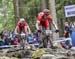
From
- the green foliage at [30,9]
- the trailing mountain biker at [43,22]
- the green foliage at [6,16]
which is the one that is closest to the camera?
the trailing mountain biker at [43,22]

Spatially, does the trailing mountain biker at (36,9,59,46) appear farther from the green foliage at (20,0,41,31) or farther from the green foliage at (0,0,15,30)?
the green foliage at (0,0,15,30)

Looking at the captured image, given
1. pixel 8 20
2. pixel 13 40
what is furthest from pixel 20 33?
pixel 8 20

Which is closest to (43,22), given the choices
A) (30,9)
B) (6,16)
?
(30,9)

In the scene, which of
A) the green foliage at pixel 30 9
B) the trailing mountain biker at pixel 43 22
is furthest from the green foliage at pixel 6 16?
the trailing mountain biker at pixel 43 22

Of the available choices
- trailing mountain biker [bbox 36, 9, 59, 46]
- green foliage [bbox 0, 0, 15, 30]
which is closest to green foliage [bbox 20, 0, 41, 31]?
green foliage [bbox 0, 0, 15, 30]

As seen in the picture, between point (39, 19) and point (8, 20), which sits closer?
point (39, 19)

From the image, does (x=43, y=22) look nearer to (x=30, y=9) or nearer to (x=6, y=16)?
(x=30, y=9)

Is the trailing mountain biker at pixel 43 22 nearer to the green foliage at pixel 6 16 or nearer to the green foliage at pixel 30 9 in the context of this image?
the green foliage at pixel 30 9

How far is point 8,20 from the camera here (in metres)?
47.2

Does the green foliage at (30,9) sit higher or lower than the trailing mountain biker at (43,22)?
lower

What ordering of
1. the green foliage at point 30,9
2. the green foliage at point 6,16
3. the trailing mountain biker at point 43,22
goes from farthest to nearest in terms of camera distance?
the green foliage at point 6,16 → the green foliage at point 30,9 → the trailing mountain biker at point 43,22

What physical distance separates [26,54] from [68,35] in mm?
8533

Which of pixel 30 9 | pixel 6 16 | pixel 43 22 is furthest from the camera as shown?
pixel 6 16

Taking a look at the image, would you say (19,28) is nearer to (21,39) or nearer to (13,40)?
(21,39)
